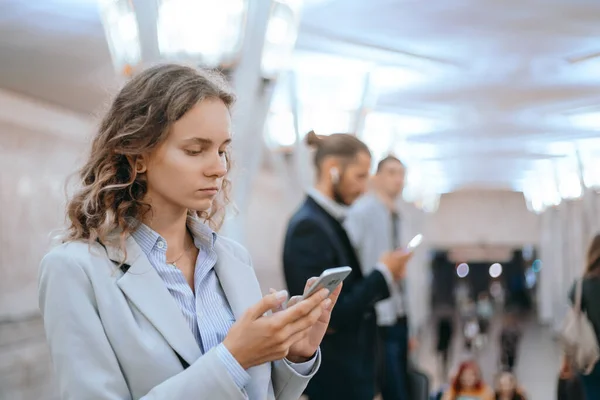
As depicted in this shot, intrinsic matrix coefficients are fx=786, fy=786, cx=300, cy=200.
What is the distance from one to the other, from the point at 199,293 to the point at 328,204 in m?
2.37

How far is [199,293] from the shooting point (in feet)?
6.48

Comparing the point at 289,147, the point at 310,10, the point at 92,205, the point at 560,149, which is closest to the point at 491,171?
the point at 560,149

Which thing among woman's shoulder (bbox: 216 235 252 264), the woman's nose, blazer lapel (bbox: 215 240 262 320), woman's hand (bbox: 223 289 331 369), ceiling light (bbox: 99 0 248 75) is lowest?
woman's hand (bbox: 223 289 331 369)

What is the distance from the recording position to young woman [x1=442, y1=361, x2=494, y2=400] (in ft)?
21.0

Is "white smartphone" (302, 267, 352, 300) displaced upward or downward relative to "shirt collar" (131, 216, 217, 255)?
downward

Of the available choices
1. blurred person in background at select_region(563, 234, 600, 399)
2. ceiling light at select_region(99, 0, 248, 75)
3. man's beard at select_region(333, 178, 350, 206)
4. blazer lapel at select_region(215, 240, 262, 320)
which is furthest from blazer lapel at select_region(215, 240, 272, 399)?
blurred person in background at select_region(563, 234, 600, 399)

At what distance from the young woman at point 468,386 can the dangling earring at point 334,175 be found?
9.28 feet

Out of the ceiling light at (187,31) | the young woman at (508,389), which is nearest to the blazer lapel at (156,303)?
the ceiling light at (187,31)

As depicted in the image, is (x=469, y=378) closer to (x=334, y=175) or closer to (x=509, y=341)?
(x=509, y=341)

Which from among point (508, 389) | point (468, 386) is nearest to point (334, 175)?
point (508, 389)

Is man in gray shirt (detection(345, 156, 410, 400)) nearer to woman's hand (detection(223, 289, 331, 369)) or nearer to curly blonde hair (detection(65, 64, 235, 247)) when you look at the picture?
curly blonde hair (detection(65, 64, 235, 247))

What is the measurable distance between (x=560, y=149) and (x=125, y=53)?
2.87m

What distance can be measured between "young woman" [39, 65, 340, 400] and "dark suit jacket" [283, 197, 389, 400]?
1943 mm

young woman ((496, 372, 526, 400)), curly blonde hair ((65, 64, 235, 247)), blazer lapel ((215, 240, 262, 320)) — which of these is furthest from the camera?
young woman ((496, 372, 526, 400))
